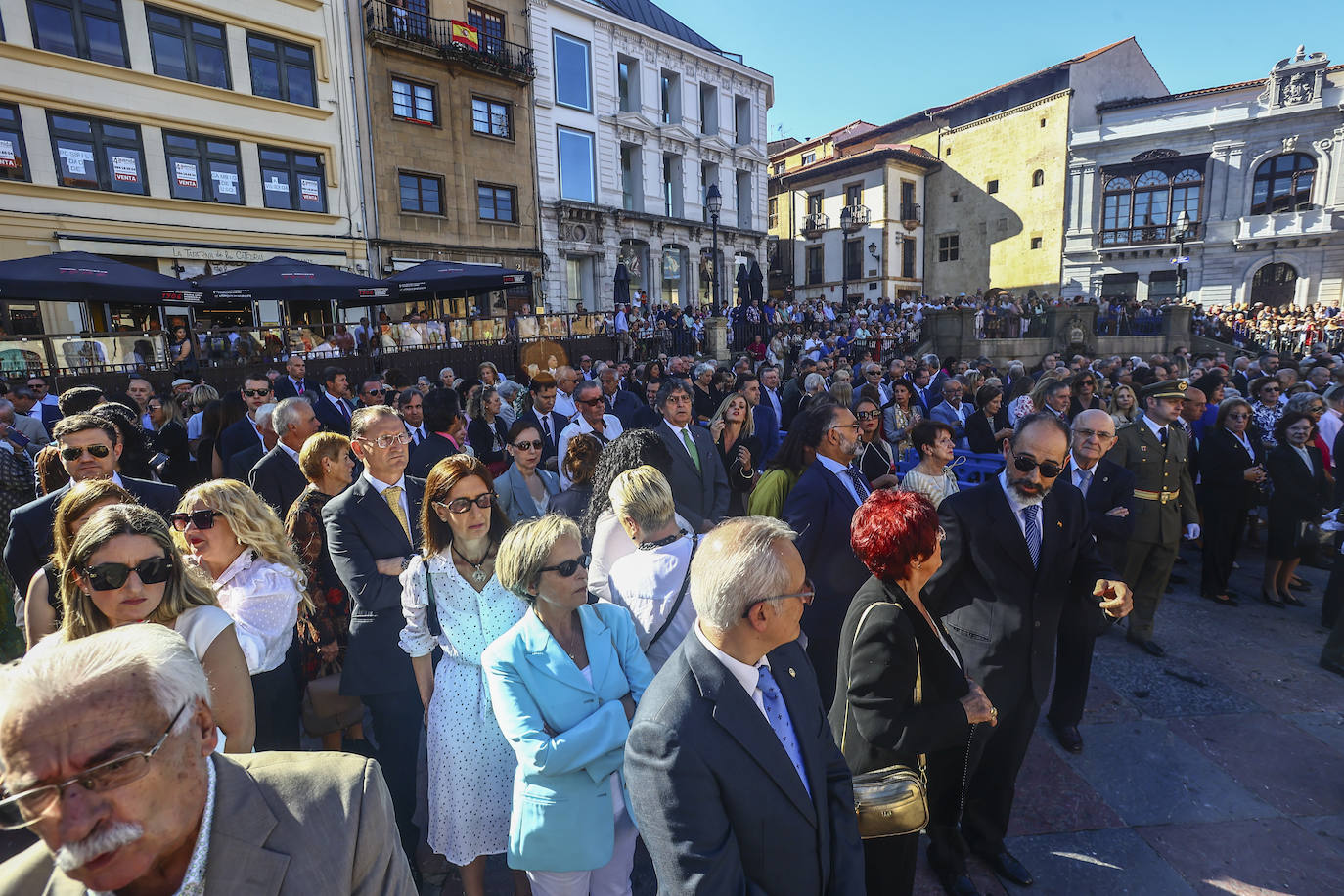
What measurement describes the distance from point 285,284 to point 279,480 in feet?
31.2

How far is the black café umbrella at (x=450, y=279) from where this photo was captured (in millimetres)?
13961

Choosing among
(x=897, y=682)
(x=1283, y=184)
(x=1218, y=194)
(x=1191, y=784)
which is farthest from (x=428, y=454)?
(x=1283, y=184)

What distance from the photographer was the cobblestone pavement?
3.15 m

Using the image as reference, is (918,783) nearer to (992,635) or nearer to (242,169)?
(992,635)

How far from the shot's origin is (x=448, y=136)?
864 inches

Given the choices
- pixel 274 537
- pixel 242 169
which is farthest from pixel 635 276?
pixel 274 537

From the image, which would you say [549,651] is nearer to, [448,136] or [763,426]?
[763,426]

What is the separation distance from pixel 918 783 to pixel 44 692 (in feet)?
7.79

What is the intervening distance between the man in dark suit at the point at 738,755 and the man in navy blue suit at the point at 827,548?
169 centimetres

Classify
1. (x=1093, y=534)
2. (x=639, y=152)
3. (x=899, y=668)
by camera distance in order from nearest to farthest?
(x=899, y=668) → (x=1093, y=534) → (x=639, y=152)

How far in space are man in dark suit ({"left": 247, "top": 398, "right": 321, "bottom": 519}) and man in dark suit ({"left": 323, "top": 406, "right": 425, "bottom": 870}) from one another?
57.9 inches

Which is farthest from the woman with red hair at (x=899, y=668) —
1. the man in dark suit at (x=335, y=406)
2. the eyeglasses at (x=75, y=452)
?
the man in dark suit at (x=335, y=406)

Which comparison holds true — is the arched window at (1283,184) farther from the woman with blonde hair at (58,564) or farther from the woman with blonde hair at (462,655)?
the woman with blonde hair at (58,564)

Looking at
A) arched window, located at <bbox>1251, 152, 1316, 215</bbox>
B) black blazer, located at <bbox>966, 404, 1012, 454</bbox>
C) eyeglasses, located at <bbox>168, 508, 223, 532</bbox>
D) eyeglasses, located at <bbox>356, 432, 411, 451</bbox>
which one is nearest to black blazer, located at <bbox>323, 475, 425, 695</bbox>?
eyeglasses, located at <bbox>356, 432, 411, 451</bbox>
